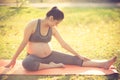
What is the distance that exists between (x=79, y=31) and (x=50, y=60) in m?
4.69

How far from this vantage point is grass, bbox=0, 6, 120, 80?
25.0 feet

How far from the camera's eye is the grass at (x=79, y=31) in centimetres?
762

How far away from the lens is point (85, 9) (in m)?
14.6

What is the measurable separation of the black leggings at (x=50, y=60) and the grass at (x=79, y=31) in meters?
0.27

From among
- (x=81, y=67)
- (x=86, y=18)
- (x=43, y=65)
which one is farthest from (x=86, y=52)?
(x=86, y=18)

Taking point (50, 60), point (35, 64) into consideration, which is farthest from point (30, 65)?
point (50, 60)

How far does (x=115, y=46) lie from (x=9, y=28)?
417cm

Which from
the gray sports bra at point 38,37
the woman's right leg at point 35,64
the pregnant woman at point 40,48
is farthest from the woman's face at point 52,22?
the woman's right leg at point 35,64

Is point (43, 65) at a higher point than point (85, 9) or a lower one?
higher

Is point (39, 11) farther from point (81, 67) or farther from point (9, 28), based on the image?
point (81, 67)

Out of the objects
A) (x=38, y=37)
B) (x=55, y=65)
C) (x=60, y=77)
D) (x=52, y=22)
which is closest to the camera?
(x=52, y=22)

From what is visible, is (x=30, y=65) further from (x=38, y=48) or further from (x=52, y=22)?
(x=52, y=22)

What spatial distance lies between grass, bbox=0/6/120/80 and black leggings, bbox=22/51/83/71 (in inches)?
10.8

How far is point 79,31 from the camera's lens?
10.6 m
